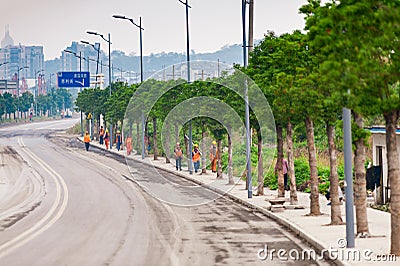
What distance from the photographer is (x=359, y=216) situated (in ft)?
62.1

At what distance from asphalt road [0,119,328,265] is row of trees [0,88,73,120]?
3500 inches

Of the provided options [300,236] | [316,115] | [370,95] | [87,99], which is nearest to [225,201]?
[316,115]

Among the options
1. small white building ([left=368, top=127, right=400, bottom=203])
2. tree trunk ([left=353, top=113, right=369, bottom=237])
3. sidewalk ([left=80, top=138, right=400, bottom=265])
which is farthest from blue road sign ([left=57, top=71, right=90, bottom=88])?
tree trunk ([left=353, top=113, right=369, bottom=237])

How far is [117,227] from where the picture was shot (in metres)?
23.2

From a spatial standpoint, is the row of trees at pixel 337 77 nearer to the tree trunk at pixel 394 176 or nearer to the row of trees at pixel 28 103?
the tree trunk at pixel 394 176

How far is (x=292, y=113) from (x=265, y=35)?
468 cm

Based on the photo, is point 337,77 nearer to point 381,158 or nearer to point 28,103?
point 381,158

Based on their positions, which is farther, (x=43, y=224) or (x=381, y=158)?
(x=381, y=158)

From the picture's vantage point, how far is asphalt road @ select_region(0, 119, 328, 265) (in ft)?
57.3

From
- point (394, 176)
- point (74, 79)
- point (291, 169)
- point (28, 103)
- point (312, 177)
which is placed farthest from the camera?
point (28, 103)

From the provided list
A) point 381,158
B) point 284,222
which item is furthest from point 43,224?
point 381,158

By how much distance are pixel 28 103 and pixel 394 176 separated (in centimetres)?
13616

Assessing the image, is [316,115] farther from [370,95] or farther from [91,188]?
[91,188]

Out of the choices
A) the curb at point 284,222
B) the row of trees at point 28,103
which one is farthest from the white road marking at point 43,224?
the row of trees at point 28,103
